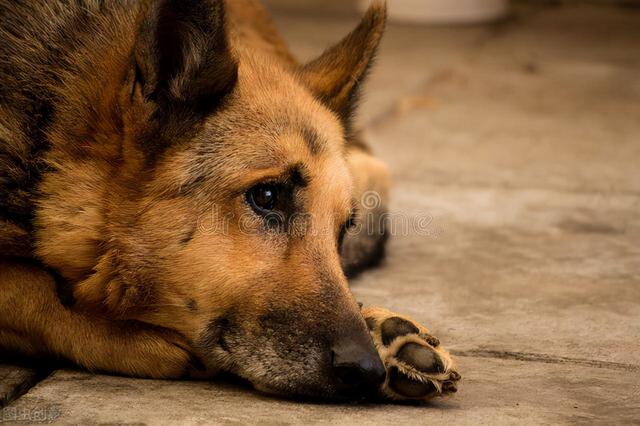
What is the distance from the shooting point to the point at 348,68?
3.99 meters

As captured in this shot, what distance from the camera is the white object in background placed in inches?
428

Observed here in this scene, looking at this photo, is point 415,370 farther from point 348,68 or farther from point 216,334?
point 348,68

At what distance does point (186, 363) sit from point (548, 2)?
10297mm

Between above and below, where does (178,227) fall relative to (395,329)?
above

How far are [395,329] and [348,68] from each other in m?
1.22

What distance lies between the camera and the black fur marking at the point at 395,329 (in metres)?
3.16

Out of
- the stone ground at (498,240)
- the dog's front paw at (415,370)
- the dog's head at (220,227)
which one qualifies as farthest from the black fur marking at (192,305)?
the dog's front paw at (415,370)

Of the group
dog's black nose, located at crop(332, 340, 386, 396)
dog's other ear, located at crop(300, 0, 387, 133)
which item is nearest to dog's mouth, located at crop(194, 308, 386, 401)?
dog's black nose, located at crop(332, 340, 386, 396)

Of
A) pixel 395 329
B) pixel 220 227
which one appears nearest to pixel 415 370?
pixel 395 329

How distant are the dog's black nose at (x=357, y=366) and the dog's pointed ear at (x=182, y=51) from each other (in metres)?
0.89

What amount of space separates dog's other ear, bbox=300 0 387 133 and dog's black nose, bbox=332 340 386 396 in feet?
3.88

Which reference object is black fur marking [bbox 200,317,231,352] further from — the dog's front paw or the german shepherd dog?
the dog's front paw

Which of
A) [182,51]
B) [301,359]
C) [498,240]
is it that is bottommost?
[301,359]

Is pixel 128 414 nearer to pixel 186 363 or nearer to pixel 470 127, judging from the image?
pixel 186 363
